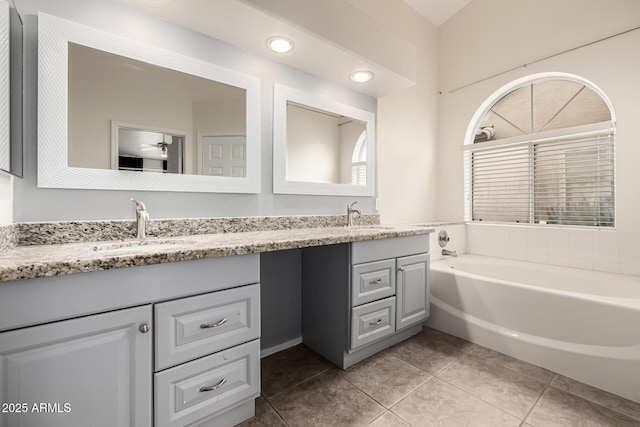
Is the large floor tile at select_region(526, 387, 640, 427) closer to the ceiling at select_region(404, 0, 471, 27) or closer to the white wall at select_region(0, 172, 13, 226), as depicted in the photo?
the white wall at select_region(0, 172, 13, 226)

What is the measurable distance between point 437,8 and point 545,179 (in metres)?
2.08

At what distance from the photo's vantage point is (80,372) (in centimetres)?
81

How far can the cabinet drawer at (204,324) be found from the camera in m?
0.96

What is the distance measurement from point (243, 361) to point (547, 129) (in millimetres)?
3172

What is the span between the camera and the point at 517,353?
1.78m

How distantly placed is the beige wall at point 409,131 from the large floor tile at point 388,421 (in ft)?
5.31

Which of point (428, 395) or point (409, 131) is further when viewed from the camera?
point (409, 131)

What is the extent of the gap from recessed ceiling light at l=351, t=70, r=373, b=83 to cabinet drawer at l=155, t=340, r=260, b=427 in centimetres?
191

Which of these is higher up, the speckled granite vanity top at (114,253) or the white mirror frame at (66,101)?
the white mirror frame at (66,101)

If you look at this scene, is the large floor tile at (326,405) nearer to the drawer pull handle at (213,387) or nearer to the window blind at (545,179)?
the drawer pull handle at (213,387)

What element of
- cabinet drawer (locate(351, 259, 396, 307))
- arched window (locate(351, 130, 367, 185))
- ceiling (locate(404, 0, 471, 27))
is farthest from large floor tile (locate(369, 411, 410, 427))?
ceiling (locate(404, 0, 471, 27))

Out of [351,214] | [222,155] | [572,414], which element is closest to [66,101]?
[222,155]

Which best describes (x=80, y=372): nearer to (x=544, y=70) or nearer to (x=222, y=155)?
(x=222, y=155)

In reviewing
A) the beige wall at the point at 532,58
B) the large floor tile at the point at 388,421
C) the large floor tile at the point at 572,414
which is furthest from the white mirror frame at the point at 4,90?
the beige wall at the point at 532,58
